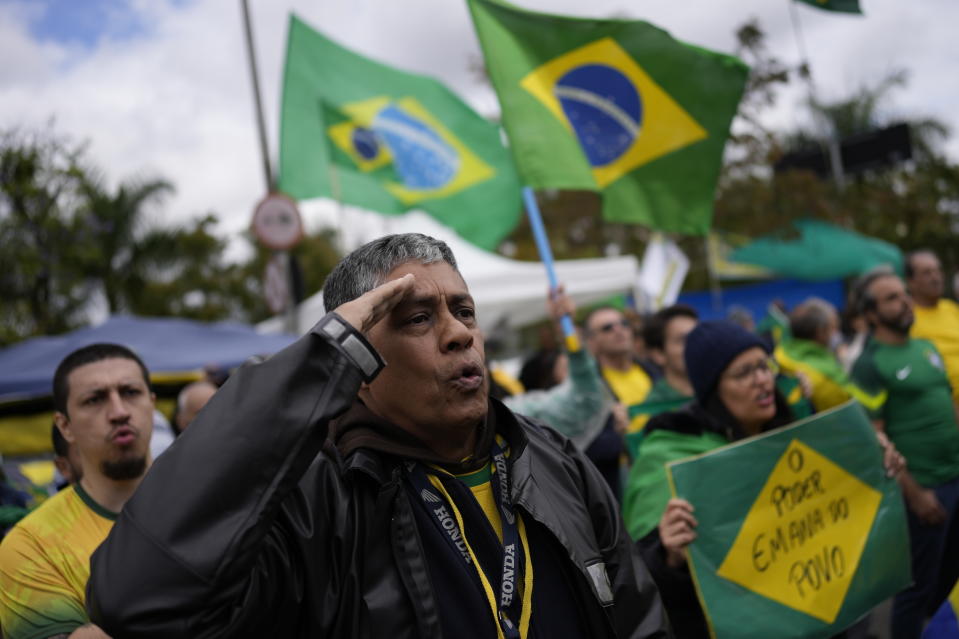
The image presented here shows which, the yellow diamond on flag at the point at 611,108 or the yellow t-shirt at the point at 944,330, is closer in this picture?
the yellow diamond on flag at the point at 611,108

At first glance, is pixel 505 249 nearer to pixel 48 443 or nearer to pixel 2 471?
pixel 48 443

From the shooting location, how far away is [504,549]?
1.78 m

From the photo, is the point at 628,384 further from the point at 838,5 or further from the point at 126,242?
the point at 126,242

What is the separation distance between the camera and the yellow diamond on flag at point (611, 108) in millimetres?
4777

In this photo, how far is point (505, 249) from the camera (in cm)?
2067

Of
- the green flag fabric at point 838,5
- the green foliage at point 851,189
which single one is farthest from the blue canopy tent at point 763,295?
the green flag fabric at point 838,5

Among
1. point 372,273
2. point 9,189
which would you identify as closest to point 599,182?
point 372,273

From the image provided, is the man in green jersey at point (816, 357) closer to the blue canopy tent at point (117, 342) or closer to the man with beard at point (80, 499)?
the man with beard at point (80, 499)

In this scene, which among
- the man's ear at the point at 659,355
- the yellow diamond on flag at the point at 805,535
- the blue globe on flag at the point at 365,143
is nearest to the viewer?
the yellow diamond on flag at the point at 805,535

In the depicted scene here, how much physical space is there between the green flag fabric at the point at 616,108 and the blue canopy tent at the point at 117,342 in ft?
12.5

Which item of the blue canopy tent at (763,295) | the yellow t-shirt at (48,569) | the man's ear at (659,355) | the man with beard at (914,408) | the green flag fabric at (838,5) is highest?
A: the green flag fabric at (838,5)

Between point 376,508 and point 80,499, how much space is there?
1569 mm

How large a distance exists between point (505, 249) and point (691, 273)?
22.3 feet

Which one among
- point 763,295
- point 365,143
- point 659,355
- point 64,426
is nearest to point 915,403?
point 659,355
